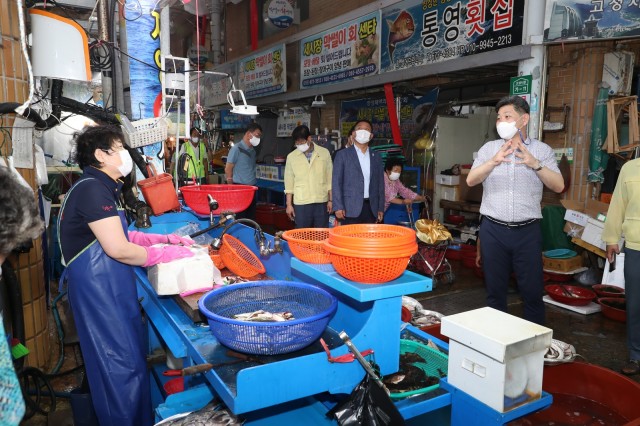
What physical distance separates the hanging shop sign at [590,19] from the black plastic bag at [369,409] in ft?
18.4

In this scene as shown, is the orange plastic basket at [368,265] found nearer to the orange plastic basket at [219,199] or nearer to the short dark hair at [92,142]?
the short dark hair at [92,142]

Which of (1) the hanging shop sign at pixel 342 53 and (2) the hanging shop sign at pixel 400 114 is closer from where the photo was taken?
(2) the hanging shop sign at pixel 400 114

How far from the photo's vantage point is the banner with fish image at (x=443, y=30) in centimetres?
626

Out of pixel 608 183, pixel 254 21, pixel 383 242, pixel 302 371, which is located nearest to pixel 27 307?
pixel 302 371

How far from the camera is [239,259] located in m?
3.08

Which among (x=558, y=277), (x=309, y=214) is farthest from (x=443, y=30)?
(x=558, y=277)

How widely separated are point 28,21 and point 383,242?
3852 millimetres

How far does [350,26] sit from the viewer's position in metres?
9.38

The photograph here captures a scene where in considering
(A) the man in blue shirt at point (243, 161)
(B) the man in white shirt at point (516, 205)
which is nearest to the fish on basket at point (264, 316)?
(B) the man in white shirt at point (516, 205)

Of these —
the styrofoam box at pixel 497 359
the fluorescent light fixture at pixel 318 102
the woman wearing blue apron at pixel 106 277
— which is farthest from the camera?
the fluorescent light fixture at pixel 318 102

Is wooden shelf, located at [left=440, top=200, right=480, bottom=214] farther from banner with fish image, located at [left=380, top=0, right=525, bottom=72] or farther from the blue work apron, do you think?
the blue work apron

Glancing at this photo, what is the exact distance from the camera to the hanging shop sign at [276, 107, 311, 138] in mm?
11719

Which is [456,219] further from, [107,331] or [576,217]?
[107,331]

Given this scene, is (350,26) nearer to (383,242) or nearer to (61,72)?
(61,72)
